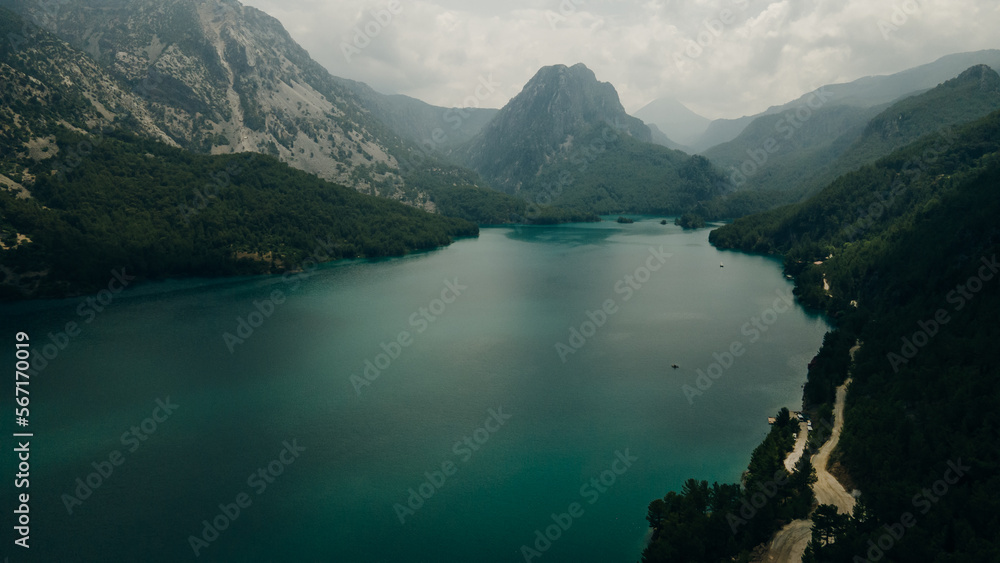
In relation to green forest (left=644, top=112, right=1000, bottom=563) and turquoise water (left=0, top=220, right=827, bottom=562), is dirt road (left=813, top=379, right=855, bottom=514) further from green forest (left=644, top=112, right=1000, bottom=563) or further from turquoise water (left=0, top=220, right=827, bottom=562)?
turquoise water (left=0, top=220, right=827, bottom=562)

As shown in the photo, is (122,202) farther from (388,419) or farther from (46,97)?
(388,419)

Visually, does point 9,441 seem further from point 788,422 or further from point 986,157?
point 986,157

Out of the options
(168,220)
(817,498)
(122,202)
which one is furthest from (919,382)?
(122,202)

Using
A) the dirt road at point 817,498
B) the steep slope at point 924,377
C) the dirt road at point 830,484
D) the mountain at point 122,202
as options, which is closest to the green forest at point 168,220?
the mountain at point 122,202

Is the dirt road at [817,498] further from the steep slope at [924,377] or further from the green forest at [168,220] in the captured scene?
the green forest at [168,220]

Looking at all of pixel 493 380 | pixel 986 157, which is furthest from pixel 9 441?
pixel 986 157

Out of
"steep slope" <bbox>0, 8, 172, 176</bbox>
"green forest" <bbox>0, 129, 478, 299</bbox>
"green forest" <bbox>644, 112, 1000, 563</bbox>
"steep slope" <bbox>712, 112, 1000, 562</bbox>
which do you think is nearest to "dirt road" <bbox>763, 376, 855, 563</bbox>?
"green forest" <bbox>644, 112, 1000, 563</bbox>
